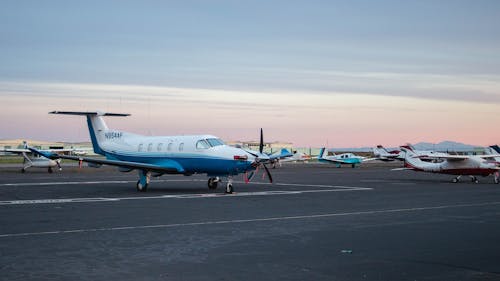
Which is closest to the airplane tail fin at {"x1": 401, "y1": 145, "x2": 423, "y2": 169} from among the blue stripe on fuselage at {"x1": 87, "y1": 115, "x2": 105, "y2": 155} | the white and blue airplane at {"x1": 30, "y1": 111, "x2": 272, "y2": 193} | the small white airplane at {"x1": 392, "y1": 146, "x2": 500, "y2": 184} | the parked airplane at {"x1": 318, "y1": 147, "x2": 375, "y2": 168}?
the small white airplane at {"x1": 392, "y1": 146, "x2": 500, "y2": 184}

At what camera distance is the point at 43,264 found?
10875 millimetres

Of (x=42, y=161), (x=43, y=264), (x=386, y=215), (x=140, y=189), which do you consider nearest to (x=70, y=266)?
(x=43, y=264)

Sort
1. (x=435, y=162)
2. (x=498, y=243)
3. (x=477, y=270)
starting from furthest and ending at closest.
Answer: (x=435, y=162) < (x=498, y=243) < (x=477, y=270)

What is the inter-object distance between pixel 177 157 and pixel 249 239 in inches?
758

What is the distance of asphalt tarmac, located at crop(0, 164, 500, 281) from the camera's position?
1028 centimetres

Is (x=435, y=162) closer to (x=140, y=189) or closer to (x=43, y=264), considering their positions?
(x=140, y=189)

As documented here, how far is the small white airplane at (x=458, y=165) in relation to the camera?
1693 inches

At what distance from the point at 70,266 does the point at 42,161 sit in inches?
1993

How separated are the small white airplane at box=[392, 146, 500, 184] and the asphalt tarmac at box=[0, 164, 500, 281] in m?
19.2

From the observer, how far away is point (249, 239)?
14234mm

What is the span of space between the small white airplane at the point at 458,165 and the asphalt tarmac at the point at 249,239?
754 inches

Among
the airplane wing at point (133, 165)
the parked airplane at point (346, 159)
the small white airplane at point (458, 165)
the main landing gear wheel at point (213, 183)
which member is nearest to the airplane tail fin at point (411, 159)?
the small white airplane at point (458, 165)

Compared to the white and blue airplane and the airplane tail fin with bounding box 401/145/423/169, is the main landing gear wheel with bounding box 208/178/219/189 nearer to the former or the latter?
the white and blue airplane

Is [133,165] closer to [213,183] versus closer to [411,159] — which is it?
[213,183]
